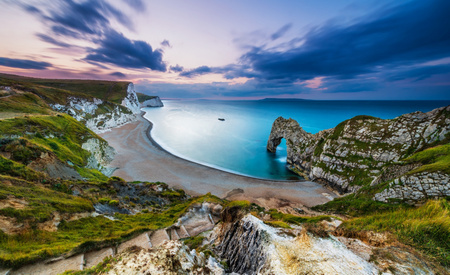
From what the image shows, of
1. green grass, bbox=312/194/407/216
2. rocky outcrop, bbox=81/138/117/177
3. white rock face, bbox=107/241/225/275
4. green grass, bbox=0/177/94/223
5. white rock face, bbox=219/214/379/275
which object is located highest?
white rock face, bbox=219/214/379/275

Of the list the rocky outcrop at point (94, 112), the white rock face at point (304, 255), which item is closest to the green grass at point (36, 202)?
the white rock face at point (304, 255)

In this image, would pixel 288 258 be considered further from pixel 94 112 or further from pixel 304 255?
pixel 94 112

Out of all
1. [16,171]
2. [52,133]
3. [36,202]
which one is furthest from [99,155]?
[36,202]

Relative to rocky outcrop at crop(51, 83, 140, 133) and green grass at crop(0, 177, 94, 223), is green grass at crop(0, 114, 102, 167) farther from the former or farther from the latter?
rocky outcrop at crop(51, 83, 140, 133)

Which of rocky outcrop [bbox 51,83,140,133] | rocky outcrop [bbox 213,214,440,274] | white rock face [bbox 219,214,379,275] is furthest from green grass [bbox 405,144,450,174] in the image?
rocky outcrop [bbox 51,83,140,133]

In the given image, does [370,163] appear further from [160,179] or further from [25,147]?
[25,147]

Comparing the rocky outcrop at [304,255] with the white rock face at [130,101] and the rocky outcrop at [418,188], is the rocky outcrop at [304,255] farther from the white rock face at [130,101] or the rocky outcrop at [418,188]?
the white rock face at [130,101]
